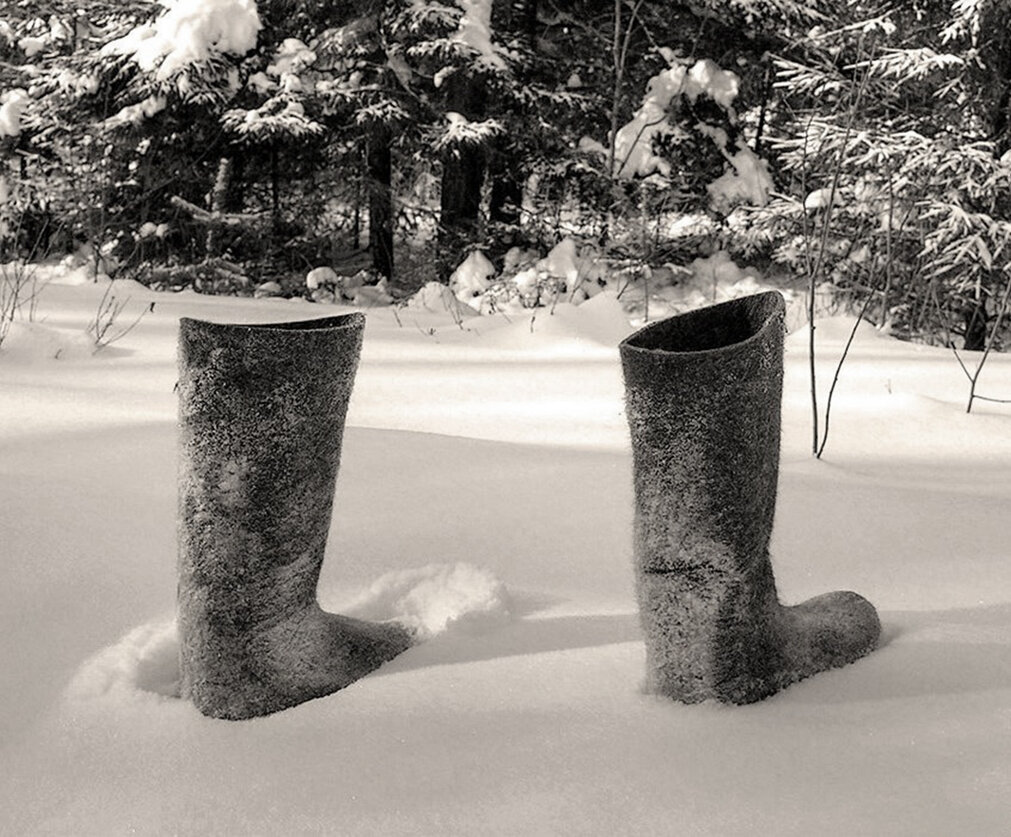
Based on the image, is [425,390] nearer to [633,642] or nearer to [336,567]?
[336,567]

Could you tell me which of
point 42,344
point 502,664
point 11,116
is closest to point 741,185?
point 42,344

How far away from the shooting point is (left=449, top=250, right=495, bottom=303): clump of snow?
30.5 feet

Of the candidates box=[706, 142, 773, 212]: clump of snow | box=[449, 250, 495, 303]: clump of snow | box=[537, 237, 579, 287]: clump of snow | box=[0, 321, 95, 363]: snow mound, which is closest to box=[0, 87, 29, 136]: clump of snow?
box=[449, 250, 495, 303]: clump of snow

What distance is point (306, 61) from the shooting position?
31.1ft

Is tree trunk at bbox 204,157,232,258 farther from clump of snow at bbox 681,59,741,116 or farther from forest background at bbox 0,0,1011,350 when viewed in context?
clump of snow at bbox 681,59,741,116

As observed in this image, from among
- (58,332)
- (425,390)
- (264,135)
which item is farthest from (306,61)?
(425,390)

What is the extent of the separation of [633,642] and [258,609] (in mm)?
629

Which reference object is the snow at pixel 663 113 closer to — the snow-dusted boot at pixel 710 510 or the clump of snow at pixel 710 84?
the clump of snow at pixel 710 84

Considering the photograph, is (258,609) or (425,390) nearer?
(258,609)

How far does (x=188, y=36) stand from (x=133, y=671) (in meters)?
8.60

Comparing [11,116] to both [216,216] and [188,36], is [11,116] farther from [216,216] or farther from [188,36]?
[188,36]

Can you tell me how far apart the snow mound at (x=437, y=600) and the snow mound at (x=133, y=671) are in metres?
0.34

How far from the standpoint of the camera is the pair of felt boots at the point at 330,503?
135 centimetres

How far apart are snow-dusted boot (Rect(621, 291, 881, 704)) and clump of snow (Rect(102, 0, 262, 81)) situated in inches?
338
